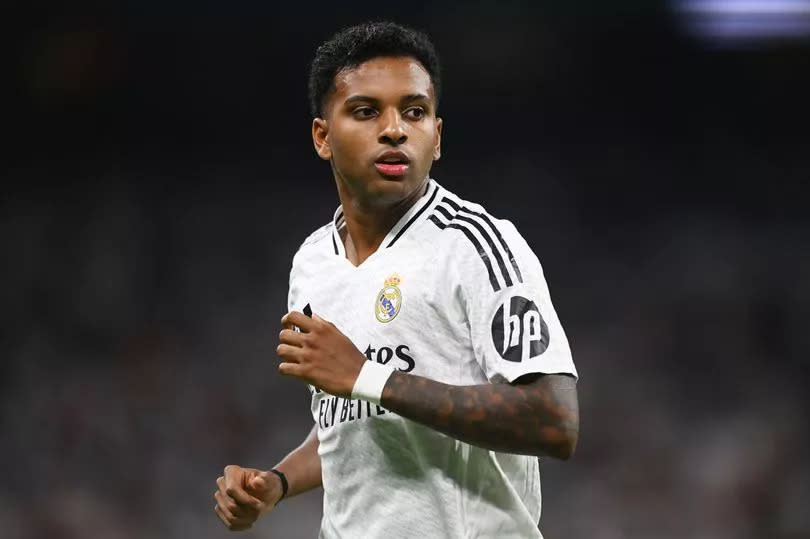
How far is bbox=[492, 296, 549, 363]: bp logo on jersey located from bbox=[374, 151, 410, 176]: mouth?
483 millimetres

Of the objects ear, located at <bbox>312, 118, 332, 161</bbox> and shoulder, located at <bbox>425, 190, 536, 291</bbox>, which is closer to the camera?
shoulder, located at <bbox>425, 190, 536, 291</bbox>

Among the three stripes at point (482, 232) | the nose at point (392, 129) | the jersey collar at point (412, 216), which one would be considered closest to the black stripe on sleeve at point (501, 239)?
the three stripes at point (482, 232)

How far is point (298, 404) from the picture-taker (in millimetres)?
7066

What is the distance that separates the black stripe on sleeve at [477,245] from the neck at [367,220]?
122 millimetres

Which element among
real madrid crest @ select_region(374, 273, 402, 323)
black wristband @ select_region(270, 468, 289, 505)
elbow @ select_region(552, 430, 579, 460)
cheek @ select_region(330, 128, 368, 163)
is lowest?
black wristband @ select_region(270, 468, 289, 505)

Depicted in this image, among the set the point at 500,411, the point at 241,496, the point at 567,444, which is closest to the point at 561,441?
the point at 567,444

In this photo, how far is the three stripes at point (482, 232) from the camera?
2.29 m

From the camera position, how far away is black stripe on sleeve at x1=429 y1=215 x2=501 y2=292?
7.49ft

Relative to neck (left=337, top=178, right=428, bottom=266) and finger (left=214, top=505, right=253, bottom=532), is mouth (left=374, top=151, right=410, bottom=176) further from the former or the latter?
finger (left=214, top=505, right=253, bottom=532)

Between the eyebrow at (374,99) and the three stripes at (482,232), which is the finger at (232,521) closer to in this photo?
the three stripes at (482,232)

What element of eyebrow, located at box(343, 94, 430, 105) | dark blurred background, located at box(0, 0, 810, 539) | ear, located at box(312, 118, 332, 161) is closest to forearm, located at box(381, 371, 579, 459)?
eyebrow, located at box(343, 94, 430, 105)
